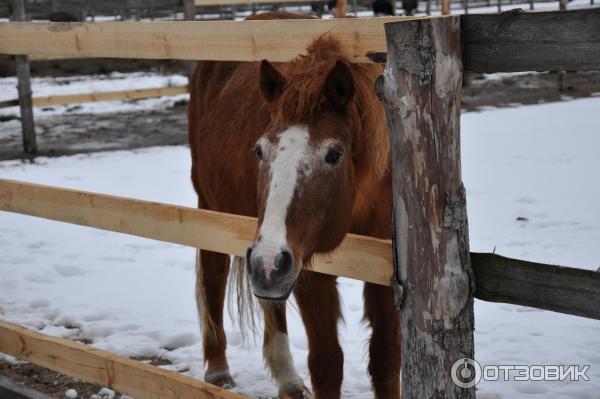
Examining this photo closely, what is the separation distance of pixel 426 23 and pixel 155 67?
17.0 m

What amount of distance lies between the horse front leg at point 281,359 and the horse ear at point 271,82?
146 cm

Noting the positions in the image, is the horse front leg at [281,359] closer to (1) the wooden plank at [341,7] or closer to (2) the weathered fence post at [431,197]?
(2) the weathered fence post at [431,197]

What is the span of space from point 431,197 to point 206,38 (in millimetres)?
1391

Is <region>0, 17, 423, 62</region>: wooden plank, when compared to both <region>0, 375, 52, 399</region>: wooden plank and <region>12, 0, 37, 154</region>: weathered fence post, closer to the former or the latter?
<region>0, 375, 52, 399</region>: wooden plank

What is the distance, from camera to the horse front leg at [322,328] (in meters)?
3.19

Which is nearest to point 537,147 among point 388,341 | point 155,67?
point 388,341

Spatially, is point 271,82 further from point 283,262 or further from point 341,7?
point 341,7

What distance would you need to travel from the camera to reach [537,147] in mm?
9078

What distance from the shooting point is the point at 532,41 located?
6.42ft

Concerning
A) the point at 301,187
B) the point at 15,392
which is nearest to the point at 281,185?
the point at 301,187

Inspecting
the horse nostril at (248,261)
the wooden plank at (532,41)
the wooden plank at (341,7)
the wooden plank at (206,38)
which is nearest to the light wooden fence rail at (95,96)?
the wooden plank at (341,7)

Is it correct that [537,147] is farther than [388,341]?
Yes

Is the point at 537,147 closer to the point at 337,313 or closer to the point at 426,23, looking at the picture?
the point at 337,313

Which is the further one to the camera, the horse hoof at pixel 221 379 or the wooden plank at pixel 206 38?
the horse hoof at pixel 221 379
